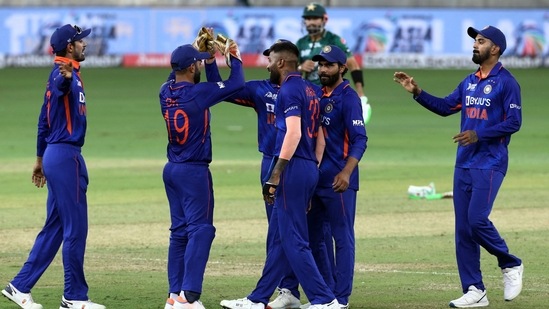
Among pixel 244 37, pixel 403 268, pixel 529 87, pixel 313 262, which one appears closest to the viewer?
pixel 313 262

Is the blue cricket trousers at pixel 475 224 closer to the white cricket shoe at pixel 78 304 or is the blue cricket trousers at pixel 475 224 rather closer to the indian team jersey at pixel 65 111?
the white cricket shoe at pixel 78 304

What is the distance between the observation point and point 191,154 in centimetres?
1045

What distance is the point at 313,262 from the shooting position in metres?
10.2

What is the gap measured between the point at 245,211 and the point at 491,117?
5.97m

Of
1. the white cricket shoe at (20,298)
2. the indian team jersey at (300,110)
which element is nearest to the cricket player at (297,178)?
the indian team jersey at (300,110)

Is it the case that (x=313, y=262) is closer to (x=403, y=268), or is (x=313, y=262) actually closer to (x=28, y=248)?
(x=403, y=268)

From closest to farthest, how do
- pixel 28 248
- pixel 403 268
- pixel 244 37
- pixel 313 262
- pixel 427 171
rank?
pixel 313 262
pixel 403 268
pixel 28 248
pixel 427 171
pixel 244 37


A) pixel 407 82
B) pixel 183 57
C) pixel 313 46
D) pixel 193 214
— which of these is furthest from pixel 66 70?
pixel 313 46

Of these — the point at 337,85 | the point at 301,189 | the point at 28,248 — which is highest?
the point at 337,85

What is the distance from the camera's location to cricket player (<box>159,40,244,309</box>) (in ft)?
34.1

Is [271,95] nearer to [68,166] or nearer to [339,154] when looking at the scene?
[339,154]

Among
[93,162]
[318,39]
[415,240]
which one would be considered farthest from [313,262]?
[93,162]

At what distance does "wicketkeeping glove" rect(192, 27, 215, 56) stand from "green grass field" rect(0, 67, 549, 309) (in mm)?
2104

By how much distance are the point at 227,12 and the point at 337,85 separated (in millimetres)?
32517
